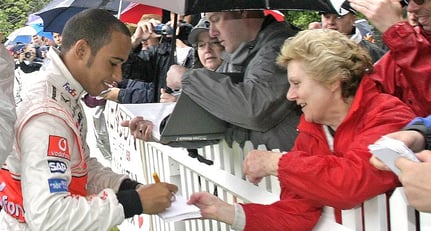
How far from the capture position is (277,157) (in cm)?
275

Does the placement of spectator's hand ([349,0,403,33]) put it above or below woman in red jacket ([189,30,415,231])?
above

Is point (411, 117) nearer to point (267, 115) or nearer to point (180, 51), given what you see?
point (267, 115)

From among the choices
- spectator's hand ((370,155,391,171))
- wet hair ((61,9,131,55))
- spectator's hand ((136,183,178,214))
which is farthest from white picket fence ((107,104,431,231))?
wet hair ((61,9,131,55))

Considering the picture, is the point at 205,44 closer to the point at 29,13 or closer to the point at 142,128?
the point at 142,128

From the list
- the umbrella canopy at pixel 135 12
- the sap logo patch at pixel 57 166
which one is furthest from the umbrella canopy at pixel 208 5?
the umbrella canopy at pixel 135 12

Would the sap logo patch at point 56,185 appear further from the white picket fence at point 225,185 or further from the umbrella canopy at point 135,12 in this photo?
the umbrella canopy at point 135,12

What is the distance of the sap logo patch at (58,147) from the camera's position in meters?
2.69

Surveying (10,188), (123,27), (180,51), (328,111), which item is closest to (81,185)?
(10,188)

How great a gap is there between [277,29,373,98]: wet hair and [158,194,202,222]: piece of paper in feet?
2.88

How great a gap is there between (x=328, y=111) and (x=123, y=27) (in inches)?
45.3

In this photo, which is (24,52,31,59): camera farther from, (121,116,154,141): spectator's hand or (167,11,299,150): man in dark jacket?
(167,11,299,150): man in dark jacket

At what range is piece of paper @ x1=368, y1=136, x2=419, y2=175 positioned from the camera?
2.00m

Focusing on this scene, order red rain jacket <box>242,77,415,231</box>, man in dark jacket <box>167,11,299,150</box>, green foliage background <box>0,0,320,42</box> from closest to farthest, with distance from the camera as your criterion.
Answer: red rain jacket <box>242,77,415,231</box>, man in dark jacket <box>167,11,299,150</box>, green foliage background <box>0,0,320,42</box>

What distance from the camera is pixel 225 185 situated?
4020mm
